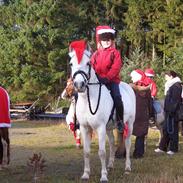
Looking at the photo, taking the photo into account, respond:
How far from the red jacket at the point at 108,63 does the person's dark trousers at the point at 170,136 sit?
4139 mm

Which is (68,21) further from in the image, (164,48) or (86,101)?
(86,101)

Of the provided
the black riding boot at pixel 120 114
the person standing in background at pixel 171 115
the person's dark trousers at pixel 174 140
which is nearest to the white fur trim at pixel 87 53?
the black riding boot at pixel 120 114

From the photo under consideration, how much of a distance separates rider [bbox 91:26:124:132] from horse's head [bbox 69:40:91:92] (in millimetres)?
663

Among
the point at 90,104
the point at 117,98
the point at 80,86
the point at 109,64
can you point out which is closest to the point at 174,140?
the point at 117,98

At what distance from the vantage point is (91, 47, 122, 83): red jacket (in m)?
9.21

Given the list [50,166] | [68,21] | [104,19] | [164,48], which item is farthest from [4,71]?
[50,166]

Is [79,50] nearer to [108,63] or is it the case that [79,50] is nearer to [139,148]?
[108,63]

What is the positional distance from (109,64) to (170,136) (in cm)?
466

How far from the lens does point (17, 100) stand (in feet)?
118

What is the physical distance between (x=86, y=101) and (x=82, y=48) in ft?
3.07

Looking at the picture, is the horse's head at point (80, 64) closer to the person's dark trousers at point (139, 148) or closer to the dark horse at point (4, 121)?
the dark horse at point (4, 121)

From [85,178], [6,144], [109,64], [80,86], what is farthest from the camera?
[6,144]

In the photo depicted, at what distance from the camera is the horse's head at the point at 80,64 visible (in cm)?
814

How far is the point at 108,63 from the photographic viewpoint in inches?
365
